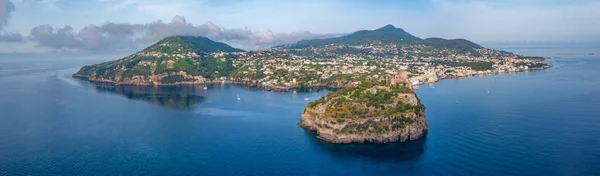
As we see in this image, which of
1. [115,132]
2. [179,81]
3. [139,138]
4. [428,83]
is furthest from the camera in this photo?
[179,81]

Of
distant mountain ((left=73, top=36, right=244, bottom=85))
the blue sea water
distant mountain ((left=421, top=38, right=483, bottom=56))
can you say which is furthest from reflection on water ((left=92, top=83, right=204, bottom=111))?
distant mountain ((left=421, top=38, right=483, bottom=56))

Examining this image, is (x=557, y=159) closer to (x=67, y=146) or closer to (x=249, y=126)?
(x=249, y=126)

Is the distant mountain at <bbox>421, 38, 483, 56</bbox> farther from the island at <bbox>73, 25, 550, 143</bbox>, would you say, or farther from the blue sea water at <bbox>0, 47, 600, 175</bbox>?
the blue sea water at <bbox>0, 47, 600, 175</bbox>

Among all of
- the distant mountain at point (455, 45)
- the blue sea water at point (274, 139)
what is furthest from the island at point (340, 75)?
the blue sea water at point (274, 139)

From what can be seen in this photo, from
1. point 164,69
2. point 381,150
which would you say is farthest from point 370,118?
point 164,69

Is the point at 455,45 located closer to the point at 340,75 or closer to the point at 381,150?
the point at 340,75

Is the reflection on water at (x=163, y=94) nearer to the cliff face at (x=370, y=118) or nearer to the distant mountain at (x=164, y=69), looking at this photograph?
the distant mountain at (x=164, y=69)

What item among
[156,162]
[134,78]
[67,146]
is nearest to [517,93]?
[156,162]
